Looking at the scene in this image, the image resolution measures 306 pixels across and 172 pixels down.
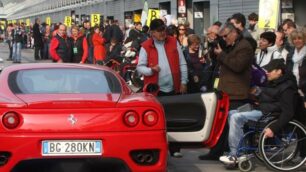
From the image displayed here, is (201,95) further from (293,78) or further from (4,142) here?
A: (4,142)

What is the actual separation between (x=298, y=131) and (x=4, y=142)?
3699 mm

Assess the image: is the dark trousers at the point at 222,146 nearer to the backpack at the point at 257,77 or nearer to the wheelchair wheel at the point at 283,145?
the backpack at the point at 257,77

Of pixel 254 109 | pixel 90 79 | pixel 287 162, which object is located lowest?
pixel 287 162

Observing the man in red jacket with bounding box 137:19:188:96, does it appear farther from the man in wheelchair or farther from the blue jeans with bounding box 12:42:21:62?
the blue jeans with bounding box 12:42:21:62

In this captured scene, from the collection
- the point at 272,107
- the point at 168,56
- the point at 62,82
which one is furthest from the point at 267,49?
the point at 62,82

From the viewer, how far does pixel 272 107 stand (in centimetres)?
795

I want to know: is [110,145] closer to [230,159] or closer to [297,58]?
[230,159]

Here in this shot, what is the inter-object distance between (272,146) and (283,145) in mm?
134

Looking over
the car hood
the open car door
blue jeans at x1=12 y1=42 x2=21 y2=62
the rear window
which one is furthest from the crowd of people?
blue jeans at x1=12 y1=42 x2=21 y2=62

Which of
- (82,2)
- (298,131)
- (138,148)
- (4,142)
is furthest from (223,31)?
(82,2)

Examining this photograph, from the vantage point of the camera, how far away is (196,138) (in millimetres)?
7555

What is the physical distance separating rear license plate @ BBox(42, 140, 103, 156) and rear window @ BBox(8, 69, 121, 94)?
87 cm

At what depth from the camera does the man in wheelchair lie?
778 cm

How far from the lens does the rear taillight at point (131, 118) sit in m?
6.16
